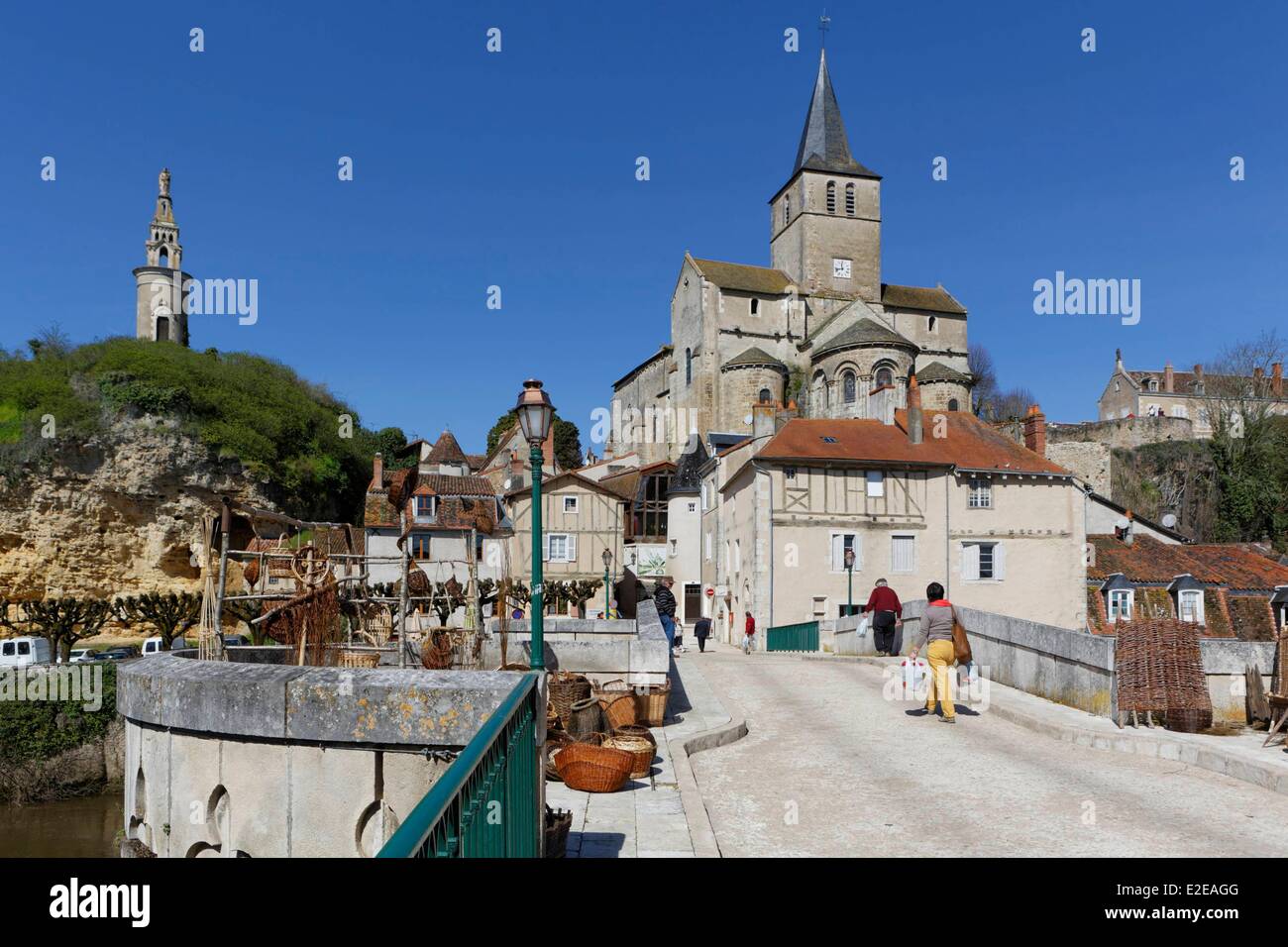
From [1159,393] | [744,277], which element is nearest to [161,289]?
[744,277]

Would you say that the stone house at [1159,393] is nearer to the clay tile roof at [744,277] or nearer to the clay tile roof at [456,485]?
the clay tile roof at [744,277]

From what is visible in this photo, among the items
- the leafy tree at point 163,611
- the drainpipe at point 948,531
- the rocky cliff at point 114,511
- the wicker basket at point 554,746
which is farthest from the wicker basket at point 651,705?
the rocky cliff at point 114,511

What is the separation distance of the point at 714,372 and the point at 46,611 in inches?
1728

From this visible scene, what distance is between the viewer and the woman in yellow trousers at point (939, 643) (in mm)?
10273

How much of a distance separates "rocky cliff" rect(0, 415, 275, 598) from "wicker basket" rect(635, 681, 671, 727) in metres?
29.5

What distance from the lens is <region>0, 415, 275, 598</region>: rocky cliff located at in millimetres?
35469

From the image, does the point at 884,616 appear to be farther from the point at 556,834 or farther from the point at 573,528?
the point at 573,528

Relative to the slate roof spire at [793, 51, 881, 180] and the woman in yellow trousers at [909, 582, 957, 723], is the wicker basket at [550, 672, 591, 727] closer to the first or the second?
the woman in yellow trousers at [909, 582, 957, 723]

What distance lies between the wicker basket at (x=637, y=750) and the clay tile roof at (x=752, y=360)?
55.7 metres

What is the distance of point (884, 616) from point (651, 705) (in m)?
9.36

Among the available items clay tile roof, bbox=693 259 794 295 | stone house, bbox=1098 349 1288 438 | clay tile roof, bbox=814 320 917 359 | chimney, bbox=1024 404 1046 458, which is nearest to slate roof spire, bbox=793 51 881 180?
clay tile roof, bbox=693 259 794 295

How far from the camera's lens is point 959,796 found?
7.16 metres
